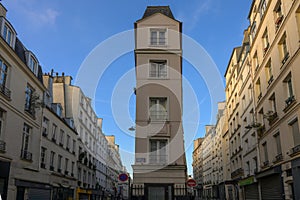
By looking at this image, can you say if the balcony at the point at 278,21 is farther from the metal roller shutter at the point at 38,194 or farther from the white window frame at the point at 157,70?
the metal roller shutter at the point at 38,194

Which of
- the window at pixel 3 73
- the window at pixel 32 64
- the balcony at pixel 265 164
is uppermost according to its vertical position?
the window at pixel 32 64

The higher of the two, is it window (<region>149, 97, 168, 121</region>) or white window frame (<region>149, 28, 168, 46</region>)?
white window frame (<region>149, 28, 168, 46</region>)

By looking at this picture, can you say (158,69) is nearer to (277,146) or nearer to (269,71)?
(269,71)

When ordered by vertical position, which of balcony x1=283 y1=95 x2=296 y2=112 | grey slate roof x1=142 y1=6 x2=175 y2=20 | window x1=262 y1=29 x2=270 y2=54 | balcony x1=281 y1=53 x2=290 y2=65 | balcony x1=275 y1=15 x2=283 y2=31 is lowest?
balcony x1=283 y1=95 x2=296 y2=112

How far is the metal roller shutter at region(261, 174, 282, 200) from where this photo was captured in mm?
17344

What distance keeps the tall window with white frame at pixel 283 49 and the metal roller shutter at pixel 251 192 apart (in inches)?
438

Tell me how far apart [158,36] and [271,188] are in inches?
453

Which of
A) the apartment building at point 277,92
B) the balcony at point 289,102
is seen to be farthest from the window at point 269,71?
the balcony at point 289,102

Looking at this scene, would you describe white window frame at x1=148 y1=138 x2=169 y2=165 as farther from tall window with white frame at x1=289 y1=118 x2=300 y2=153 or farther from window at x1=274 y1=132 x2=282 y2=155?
window at x1=274 y1=132 x2=282 y2=155

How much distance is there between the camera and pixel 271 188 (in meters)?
19.0

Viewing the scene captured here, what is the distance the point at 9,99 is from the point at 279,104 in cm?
1434

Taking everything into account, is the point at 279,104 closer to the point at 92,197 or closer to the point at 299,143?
the point at 299,143

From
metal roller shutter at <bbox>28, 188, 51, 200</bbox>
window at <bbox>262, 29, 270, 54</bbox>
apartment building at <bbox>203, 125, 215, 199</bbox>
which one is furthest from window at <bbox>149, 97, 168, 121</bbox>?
apartment building at <bbox>203, 125, 215, 199</bbox>

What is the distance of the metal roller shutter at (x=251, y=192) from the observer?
927 inches
